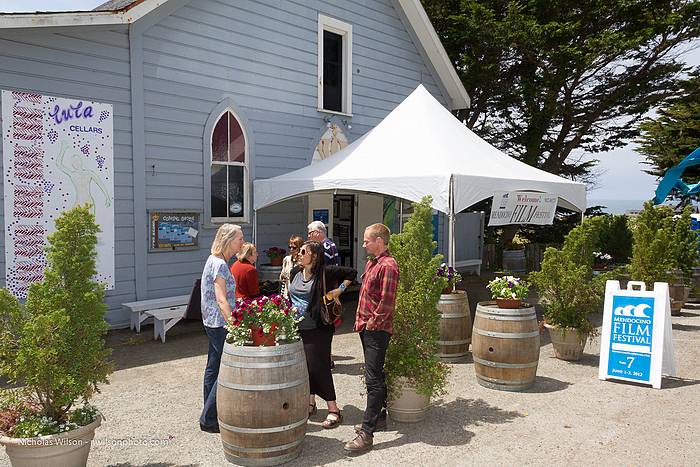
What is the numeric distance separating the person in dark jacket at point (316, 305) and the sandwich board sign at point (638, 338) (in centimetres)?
330

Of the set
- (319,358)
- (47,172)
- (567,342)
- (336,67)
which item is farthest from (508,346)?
(336,67)

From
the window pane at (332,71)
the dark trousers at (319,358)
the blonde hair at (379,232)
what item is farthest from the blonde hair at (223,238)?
the window pane at (332,71)

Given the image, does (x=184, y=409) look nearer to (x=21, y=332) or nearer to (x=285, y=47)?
(x=21, y=332)

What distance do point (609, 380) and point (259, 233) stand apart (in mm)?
6650

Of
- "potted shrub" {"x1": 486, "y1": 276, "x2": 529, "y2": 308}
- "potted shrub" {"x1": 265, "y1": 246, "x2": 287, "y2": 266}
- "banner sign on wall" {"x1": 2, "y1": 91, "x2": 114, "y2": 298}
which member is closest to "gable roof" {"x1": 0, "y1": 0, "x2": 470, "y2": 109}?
"banner sign on wall" {"x1": 2, "y1": 91, "x2": 114, "y2": 298}

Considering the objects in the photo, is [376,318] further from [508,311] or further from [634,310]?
[634,310]

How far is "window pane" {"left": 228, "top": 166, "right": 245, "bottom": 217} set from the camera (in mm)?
9906

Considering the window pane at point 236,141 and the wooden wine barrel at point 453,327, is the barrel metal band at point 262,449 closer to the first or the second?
the wooden wine barrel at point 453,327

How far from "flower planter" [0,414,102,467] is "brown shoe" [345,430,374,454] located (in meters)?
1.86

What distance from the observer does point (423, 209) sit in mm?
4809

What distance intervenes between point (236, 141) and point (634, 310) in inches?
275

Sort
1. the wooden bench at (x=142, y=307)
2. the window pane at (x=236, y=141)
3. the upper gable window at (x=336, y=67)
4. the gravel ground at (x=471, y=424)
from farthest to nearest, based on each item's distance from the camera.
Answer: the upper gable window at (x=336, y=67) → the window pane at (x=236, y=141) → the wooden bench at (x=142, y=307) → the gravel ground at (x=471, y=424)

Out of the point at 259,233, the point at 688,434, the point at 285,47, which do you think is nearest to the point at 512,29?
the point at 285,47

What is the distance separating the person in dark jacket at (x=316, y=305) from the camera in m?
4.51
